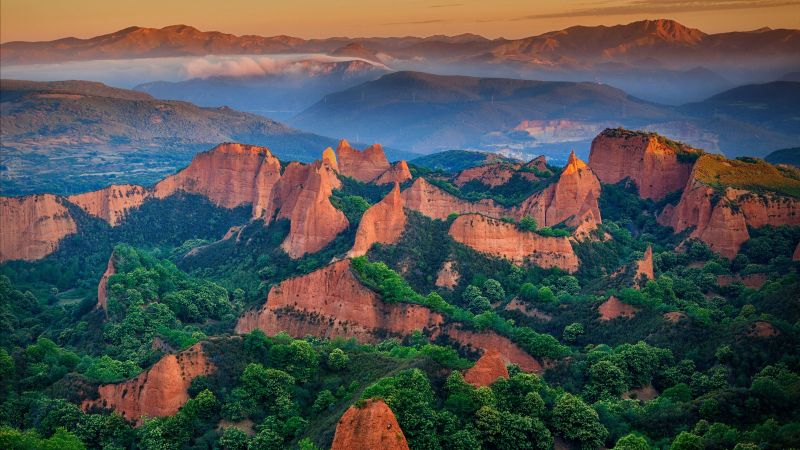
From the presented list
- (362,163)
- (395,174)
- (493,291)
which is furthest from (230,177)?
(493,291)

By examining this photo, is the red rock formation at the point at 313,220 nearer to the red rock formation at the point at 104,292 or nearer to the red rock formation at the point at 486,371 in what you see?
the red rock formation at the point at 104,292

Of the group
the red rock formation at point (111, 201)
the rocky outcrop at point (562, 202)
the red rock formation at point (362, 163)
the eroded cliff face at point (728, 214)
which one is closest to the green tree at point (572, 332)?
the eroded cliff face at point (728, 214)

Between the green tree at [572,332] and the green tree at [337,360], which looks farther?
the green tree at [572,332]

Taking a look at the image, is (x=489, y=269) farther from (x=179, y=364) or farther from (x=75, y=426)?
(x=75, y=426)

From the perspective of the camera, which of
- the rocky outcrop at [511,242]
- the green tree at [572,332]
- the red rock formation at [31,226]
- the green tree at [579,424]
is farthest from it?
the red rock formation at [31,226]

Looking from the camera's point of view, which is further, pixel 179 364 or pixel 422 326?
pixel 422 326

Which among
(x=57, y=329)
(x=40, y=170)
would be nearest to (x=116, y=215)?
(x=57, y=329)

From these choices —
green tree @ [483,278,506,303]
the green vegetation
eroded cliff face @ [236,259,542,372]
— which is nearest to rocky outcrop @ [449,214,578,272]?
green tree @ [483,278,506,303]

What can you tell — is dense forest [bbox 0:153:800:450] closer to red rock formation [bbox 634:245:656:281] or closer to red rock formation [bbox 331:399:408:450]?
red rock formation [bbox 331:399:408:450]
